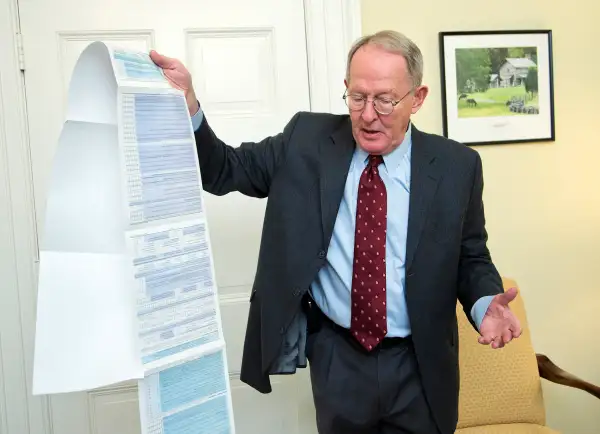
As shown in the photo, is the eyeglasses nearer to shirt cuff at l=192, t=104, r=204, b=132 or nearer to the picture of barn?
shirt cuff at l=192, t=104, r=204, b=132

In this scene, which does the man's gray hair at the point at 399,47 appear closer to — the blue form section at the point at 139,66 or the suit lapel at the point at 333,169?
the suit lapel at the point at 333,169

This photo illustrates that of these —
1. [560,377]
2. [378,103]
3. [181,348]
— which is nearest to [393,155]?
[378,103]

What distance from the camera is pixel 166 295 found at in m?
1.10

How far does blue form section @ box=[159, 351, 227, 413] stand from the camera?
3.56 feet

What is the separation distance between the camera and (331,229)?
4.50 ft

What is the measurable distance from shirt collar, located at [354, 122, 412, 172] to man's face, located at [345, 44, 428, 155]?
3 cm

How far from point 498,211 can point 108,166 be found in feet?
5.27

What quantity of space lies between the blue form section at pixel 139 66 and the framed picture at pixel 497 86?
1257mm

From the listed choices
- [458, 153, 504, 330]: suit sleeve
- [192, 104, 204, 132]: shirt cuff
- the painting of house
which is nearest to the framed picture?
the painting of house

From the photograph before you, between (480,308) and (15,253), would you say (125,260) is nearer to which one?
(480,308)

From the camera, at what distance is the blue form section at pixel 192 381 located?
1085mm

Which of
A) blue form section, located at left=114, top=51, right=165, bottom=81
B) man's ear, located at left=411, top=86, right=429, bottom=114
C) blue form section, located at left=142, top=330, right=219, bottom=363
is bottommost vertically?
blue form section, located at left=142, top=330, right=219, bottom=363

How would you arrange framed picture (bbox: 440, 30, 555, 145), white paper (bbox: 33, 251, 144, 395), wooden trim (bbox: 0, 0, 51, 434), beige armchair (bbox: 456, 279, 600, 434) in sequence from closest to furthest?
1. white paper (bbox: 33, 251, 144, 395)
2. wooden trim (bbox: 0, 0, 51, 434)
3. beige armchair (bbox: 456, 279, 600, 434)
4. framed picture (bbox: 440, 30, 555, 145)

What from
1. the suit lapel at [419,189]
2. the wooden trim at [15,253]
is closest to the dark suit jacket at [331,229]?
the suit lapel at [419,189]
